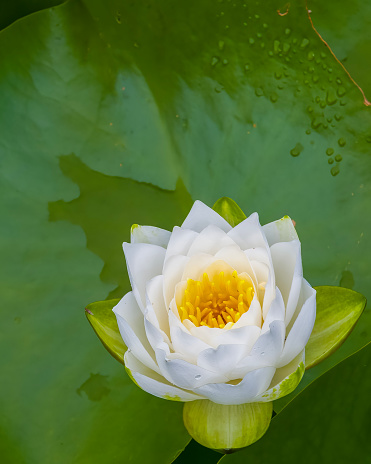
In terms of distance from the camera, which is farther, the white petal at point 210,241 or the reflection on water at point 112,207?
the reflection on water at point 112,207

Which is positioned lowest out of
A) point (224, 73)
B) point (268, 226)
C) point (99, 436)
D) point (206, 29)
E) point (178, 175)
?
point (99, 436)

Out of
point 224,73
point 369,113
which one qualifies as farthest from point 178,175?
point 369,113

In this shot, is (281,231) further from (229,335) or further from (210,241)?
(229,335)

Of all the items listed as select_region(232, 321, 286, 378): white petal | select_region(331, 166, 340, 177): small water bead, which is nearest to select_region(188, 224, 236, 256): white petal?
select_region(232, 321, 286, 378): white petal

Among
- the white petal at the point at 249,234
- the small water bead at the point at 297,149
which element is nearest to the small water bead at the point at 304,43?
the small water bead at the point at 297,149

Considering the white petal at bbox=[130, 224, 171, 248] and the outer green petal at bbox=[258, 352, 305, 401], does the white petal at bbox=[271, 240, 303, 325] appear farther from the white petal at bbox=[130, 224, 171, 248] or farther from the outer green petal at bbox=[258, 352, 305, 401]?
the white petal at bbox=[130, 224, 171, 248]

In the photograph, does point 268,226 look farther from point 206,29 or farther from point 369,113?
point 206,29

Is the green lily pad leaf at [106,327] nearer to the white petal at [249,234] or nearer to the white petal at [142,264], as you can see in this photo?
the white petal at [142,264]

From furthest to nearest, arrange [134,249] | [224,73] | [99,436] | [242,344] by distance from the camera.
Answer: [224,73]
[99,436]
[134,249]
[242,344]
